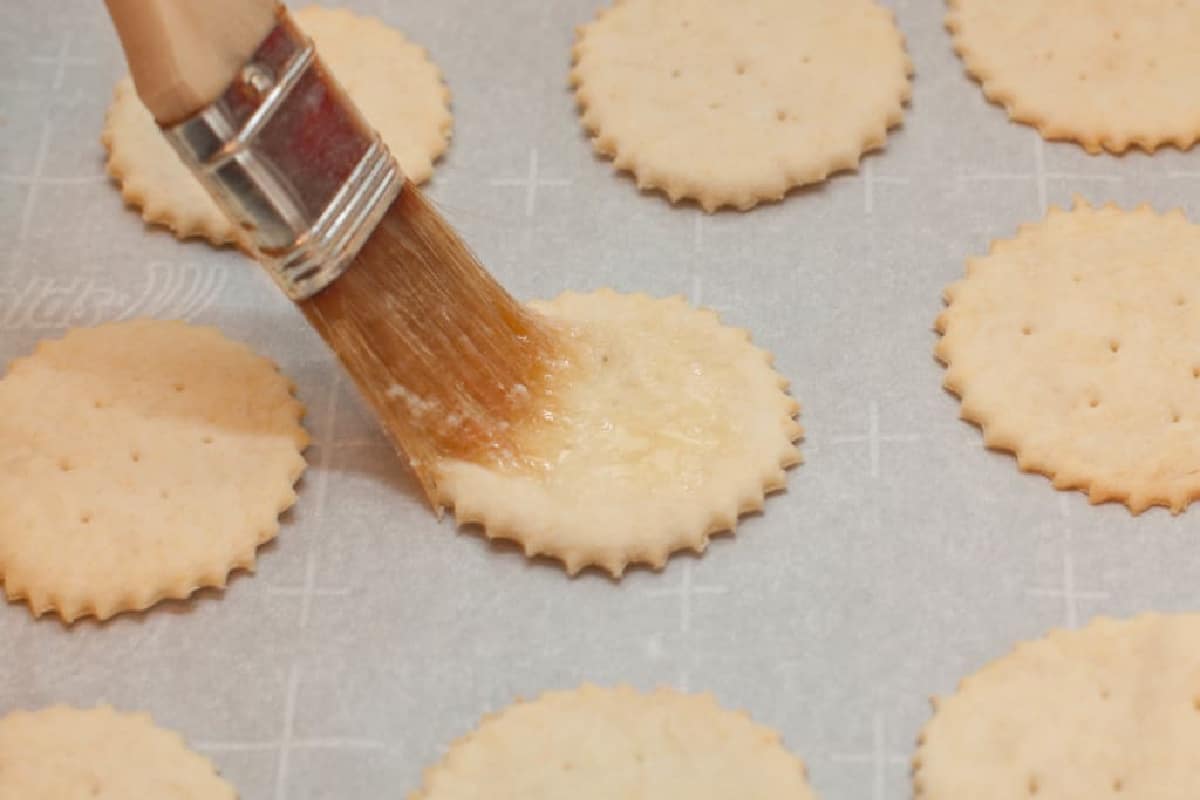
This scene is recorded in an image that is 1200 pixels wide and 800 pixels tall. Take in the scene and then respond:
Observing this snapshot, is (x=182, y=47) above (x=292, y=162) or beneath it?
above

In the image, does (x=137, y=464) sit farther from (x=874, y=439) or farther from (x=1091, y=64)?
(x=1091, y=64)

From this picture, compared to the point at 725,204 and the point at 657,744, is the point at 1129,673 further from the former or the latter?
the point at 725,204

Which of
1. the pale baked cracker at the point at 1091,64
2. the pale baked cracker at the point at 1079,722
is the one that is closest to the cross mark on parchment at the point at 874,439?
the pale baked cracker at the point at 1079,722

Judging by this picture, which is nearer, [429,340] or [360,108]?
[429,340]

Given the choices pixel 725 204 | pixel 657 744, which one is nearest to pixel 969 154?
pixel 725 204

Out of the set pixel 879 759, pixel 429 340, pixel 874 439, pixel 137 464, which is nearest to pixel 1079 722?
pixel 879 759

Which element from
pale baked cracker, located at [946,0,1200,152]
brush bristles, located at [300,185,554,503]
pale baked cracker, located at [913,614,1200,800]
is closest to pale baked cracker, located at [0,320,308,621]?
brush bristles, located at [300,185,554,503]
